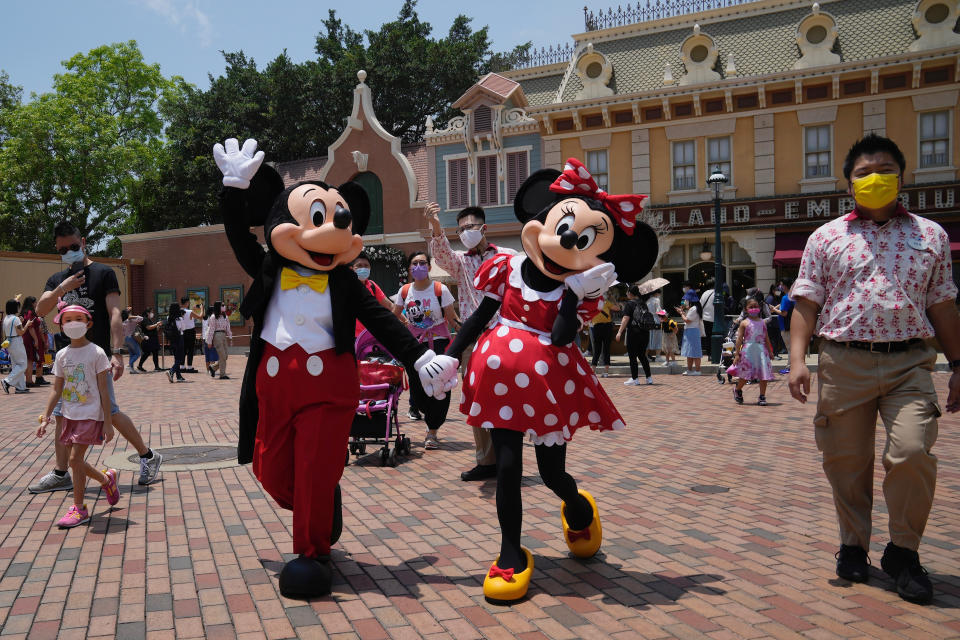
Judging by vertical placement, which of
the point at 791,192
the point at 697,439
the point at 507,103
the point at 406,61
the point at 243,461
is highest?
the point at 406,61

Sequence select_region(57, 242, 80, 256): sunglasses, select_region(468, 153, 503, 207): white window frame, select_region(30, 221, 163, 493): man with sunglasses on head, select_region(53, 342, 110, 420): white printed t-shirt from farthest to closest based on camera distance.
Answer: select_region(468, 153, 503, 207): white window frame, select_region(57, 242, 80, 256): sunglasses, select_region(30, 221, 163, 493): man with sunglasses on head, select_region(53, 342, 110, 420): white printed t-shirt

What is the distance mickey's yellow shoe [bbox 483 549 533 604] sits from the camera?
11.8 feet

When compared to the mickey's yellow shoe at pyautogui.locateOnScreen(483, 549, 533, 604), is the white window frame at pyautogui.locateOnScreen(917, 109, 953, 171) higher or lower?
higher

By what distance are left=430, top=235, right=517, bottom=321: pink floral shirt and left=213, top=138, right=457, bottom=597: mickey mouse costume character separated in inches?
72.2

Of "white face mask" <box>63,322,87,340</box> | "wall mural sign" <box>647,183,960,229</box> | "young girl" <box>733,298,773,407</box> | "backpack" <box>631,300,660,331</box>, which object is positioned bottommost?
"young girl" <box>733,298,773,407</box>

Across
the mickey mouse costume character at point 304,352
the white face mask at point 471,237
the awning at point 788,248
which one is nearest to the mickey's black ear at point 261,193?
the mickey mouse costume character at point 304,352

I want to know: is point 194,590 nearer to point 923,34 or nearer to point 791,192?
point 791,192

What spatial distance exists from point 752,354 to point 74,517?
864 cm

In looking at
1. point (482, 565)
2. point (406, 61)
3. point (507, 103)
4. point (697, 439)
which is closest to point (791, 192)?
point (507, 103)

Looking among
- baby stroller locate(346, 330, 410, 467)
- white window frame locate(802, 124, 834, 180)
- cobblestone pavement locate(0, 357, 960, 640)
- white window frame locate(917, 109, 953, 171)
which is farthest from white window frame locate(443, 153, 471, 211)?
cobblestone pavement locate(0, 357, 960, 640)

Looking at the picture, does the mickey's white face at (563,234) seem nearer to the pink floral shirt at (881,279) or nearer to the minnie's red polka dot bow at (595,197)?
the minnie's red polka dot bow at (595,197)

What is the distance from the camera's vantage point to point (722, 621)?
3.39 m

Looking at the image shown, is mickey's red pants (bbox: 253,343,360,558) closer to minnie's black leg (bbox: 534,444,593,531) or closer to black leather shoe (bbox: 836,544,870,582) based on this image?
minnie's black leg (bbox: 534,444,593,531)

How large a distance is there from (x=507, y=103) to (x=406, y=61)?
31.1 feet
